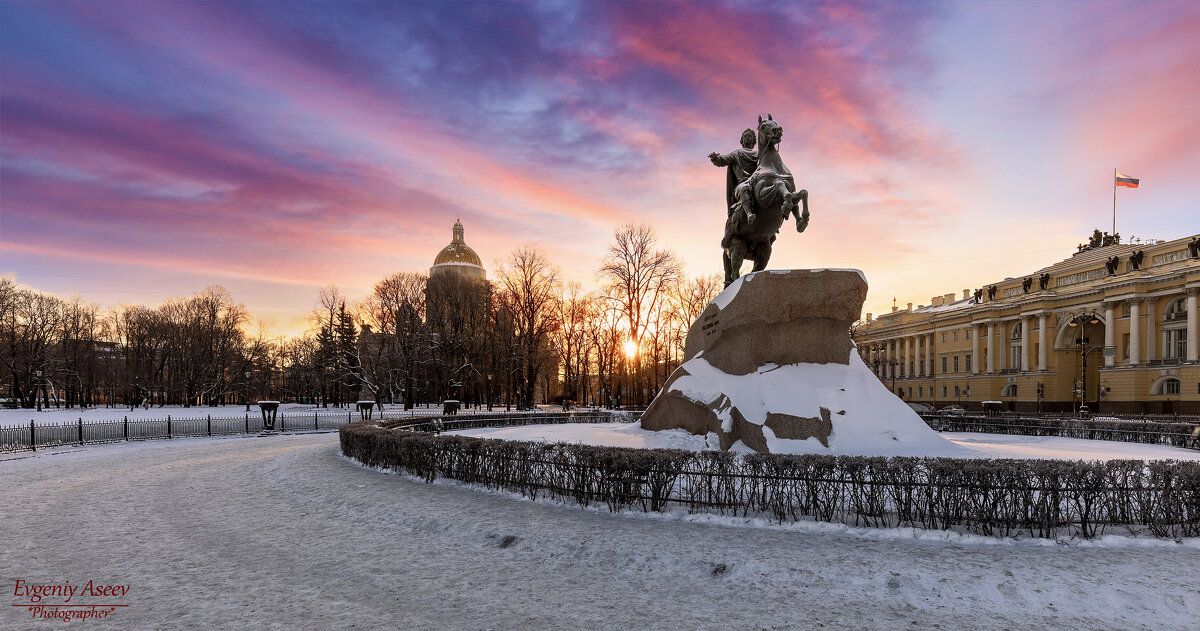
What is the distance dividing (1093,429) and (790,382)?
17.6 metres

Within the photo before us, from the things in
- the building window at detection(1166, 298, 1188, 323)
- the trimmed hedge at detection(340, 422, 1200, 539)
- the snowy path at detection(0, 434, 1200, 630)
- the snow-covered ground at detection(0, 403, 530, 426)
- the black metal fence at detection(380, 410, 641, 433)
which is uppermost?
the building window at detection(1166, 298, 1188, 323)

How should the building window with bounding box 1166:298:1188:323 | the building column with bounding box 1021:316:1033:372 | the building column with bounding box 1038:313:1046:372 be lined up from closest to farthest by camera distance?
the building window with bounding box 1166:298:1188:323 < the building column with bounding box 1038:313:1046:372 < the building column with bounding box 1021:316:1033:372

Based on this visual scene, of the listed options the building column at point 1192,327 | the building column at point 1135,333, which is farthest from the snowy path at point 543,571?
the building column at point 1135,333

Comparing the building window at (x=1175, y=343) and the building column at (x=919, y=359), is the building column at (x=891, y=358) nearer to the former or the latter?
the building column at (x=919, y=359)

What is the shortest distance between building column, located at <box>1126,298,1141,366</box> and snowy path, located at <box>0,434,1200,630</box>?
2736 inches

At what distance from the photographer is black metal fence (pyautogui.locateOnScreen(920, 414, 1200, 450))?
21.0m

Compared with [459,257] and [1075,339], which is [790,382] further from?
[459,257]

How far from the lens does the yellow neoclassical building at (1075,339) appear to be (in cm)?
5788

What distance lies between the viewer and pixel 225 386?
64.5 metres

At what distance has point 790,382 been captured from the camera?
13.3 meters

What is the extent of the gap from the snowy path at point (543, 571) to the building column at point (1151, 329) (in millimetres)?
70324

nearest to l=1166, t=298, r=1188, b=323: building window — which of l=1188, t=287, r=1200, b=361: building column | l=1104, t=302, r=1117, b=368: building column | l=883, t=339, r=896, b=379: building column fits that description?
l=1188, t=287, r=1200, b=361: building column

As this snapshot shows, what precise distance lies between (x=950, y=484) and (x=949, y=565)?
1.84 metres

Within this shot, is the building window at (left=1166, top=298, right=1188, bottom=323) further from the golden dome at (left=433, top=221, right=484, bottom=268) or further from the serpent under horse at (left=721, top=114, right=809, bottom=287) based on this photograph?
the golden dome at (left=433, top=221, right=484, bottom=268)
